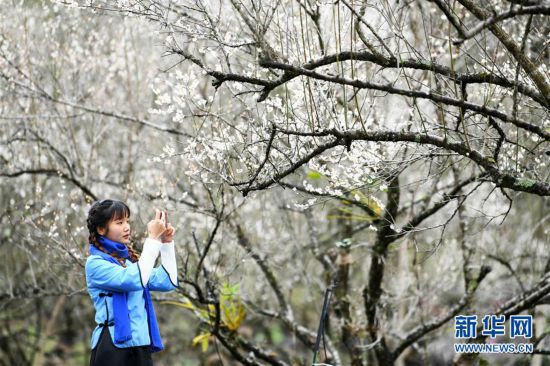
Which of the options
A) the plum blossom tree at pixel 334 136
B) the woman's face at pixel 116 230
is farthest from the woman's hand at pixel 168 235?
the plum blossom tree at pixel 334 136

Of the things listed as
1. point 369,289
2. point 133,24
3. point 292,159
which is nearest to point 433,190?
point 369,289

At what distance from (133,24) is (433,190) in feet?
15.0

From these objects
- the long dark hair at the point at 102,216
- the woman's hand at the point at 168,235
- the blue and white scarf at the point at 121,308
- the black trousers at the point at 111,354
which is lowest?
the black trousers at the point at 111,354

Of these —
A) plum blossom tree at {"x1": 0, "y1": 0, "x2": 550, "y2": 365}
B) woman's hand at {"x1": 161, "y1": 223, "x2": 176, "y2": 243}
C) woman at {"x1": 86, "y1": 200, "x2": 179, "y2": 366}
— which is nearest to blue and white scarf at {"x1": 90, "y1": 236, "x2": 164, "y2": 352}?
woman at {"x1": 86, "y1": 200, "x2": 179, "y2": 366}

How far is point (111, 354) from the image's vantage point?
10.9 ft

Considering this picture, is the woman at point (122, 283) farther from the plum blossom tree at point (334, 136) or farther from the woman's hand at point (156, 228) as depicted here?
the plum blossom tree at point (334, 136)

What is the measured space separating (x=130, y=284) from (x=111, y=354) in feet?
1.28

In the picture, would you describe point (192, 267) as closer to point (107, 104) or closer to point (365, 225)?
point (365, 225)

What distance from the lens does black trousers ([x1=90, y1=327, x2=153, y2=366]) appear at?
3.31 metres

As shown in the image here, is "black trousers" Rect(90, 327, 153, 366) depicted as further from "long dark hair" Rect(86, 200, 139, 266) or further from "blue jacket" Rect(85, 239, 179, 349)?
"long dark hair" Rect(86, 200, 139, 266)

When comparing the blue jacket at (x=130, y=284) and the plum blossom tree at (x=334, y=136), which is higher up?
the plum blossom tree at (x=334, y=136)

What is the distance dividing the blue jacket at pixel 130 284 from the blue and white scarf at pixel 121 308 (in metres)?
0.04

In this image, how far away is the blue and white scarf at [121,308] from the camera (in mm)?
3303

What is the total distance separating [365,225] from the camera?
273 inches
